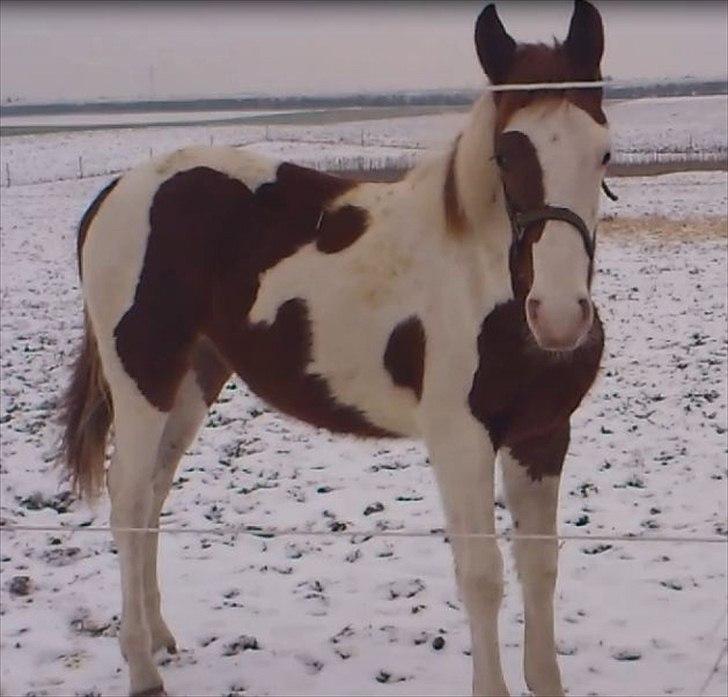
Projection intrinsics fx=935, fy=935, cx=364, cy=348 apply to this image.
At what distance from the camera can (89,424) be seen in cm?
296

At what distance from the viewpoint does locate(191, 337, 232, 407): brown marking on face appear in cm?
294

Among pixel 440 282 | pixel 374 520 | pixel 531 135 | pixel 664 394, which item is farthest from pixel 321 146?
pixel 531 135

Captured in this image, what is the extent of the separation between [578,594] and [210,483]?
168 centimetres

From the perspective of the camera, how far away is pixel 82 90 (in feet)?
6.54

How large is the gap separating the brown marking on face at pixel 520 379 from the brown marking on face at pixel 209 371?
3.38 ft

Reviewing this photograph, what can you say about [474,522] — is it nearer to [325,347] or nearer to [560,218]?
[325,347]

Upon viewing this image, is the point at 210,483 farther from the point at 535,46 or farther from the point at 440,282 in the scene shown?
the point at 535,46

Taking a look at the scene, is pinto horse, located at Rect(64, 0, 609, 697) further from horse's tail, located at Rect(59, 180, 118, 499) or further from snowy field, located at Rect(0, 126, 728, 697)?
snowy field, located at Rect(0, 126, 728, 697)

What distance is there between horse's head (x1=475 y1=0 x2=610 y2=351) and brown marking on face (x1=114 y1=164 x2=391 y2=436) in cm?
75

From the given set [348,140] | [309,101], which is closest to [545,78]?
[309,101]

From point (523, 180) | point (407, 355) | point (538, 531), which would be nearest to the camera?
point (523, 180)

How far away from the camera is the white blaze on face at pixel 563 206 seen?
1741 mm

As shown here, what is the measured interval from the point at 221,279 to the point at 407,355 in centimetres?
65

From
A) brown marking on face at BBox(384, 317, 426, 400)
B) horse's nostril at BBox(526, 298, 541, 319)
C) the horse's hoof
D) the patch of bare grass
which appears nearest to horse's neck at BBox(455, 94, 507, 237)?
brown marking on face at BBox(384, 317, 426, 400)
